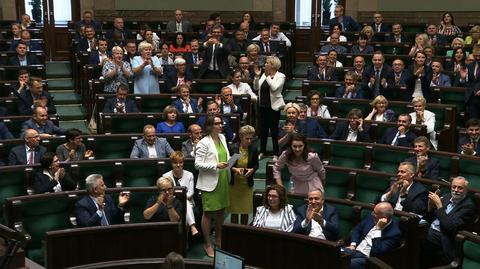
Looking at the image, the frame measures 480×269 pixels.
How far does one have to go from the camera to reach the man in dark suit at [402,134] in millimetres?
7648

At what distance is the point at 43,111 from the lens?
8.00 meters

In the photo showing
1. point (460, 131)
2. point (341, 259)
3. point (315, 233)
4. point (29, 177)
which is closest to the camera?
point (341, 259)

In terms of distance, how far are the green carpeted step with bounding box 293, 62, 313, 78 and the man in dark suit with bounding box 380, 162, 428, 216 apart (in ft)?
17.8

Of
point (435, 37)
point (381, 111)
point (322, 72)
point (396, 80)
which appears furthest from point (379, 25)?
point (381, 111)

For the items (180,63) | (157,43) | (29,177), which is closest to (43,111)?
(29,177)

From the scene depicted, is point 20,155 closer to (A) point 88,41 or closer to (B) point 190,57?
(B) point 190,57

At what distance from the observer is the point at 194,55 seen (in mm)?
10359

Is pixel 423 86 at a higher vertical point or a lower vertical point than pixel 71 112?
higher

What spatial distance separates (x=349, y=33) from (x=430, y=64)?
6.88ft

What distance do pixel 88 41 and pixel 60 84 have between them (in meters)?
0.82

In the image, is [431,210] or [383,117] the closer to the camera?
[431,210]

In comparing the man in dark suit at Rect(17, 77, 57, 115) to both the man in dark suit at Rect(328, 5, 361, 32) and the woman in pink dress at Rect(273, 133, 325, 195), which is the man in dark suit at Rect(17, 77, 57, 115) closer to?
the woman in pink dress at Rect(273, 133, 325, 195)

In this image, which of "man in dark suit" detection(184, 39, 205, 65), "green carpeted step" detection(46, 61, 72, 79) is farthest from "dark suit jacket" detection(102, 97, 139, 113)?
"green carpeted step" detection(46, 61, 72, 79)

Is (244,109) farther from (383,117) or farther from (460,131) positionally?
(460,131)
